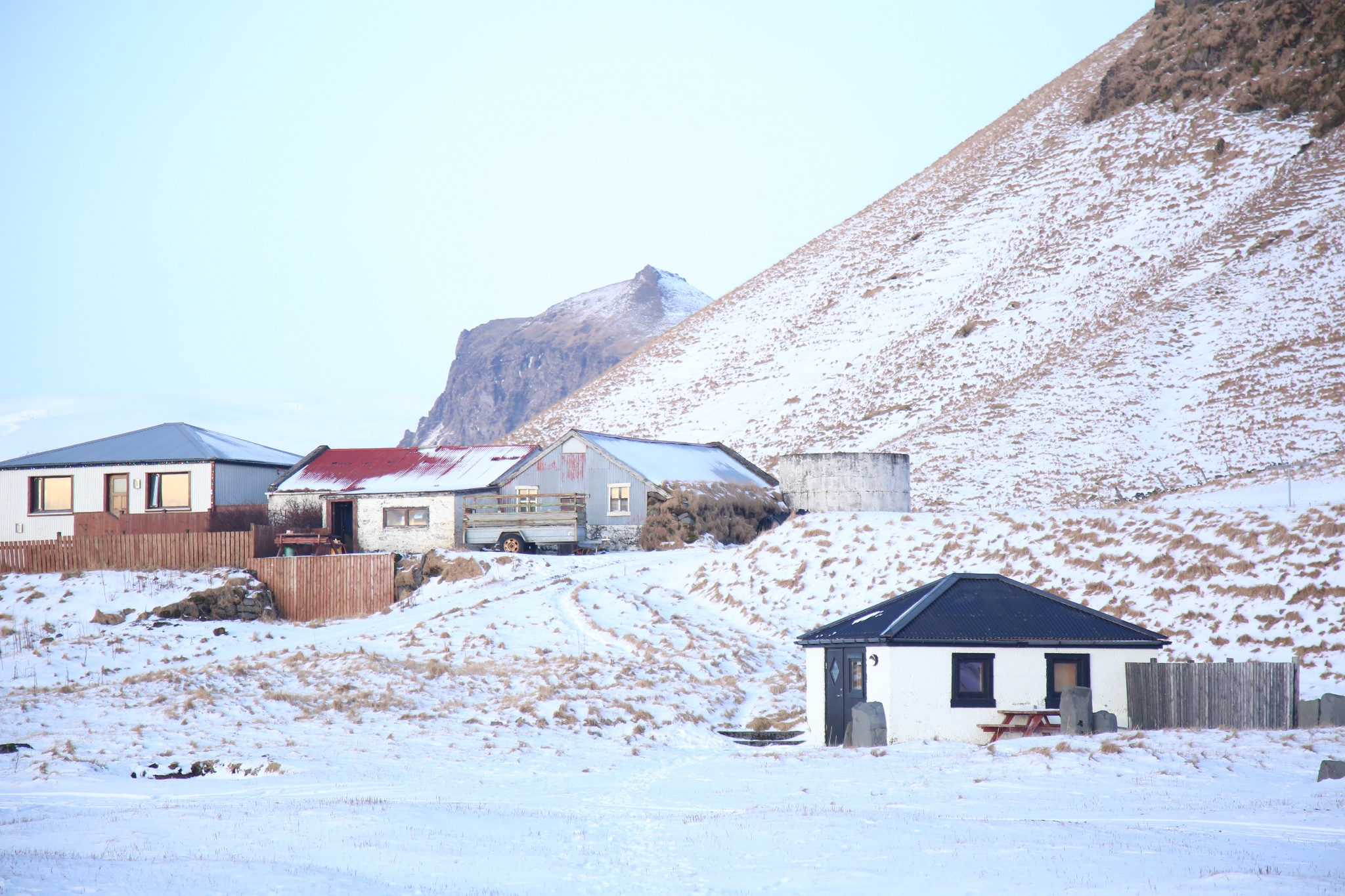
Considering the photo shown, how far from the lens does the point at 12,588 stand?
132 ft

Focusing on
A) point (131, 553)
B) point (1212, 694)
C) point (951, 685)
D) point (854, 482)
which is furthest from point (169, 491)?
point (1212, 694)

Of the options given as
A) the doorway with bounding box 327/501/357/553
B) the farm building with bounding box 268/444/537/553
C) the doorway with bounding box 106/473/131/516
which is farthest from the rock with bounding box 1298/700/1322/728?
the doorway with bounding box 106/473/131/516

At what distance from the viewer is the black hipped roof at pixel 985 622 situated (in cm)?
2462

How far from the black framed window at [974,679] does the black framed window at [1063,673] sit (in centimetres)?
125

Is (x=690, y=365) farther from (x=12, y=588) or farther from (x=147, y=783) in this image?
(x=147, y=783)

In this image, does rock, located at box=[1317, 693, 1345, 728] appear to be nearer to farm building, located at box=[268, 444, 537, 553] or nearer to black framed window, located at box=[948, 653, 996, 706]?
black framed window, located at box=[948, 653, 996, 706]

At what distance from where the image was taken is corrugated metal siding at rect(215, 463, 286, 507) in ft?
160

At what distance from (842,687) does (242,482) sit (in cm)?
3390

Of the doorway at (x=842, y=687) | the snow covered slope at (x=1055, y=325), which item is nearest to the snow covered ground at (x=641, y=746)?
the doorway at (x=842, y=687)

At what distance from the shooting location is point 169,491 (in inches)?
1900

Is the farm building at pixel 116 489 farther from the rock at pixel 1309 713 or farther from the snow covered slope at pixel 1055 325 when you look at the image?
the rock at pixel 1309 713

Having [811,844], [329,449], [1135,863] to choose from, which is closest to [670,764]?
[811,844]

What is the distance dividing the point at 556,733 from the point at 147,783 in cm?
909

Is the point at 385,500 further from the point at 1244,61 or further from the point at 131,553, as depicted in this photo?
the point at 1244,61
